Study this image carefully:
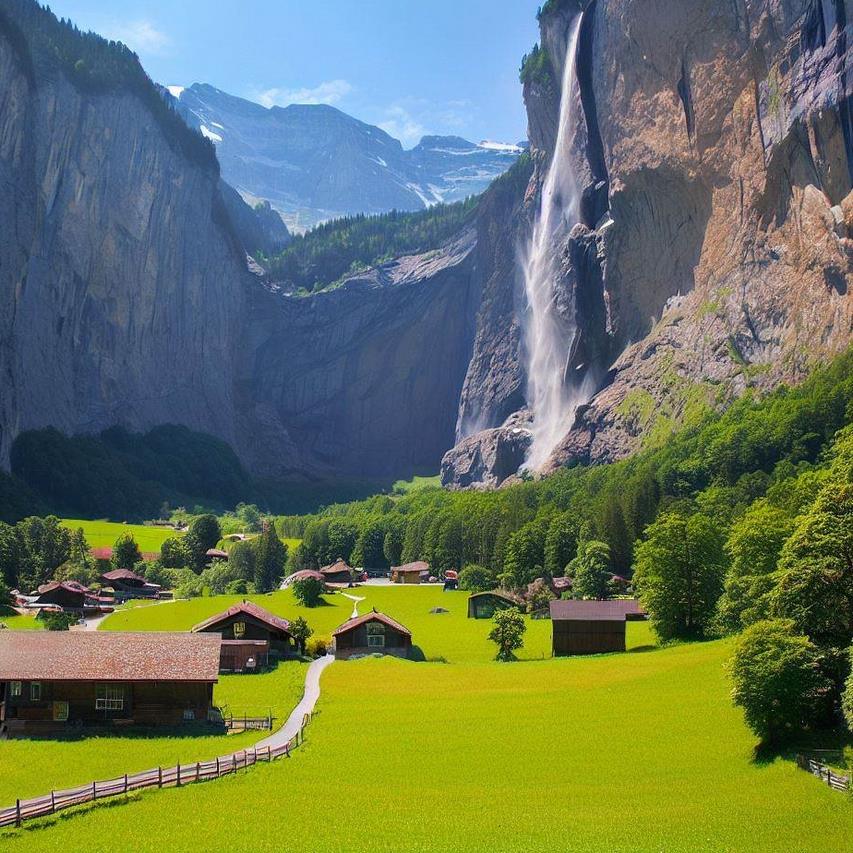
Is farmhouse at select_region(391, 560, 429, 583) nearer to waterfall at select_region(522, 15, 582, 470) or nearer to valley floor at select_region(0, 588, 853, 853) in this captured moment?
waterfall at select_region(522, 15, 582, 470)

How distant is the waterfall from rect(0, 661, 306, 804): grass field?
12412 centimetres

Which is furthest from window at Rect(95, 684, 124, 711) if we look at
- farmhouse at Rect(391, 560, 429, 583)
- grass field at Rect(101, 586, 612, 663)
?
farmhouse at Rect(391, 560, 429, 583)

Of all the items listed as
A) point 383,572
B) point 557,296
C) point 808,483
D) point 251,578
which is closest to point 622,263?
point 557,296

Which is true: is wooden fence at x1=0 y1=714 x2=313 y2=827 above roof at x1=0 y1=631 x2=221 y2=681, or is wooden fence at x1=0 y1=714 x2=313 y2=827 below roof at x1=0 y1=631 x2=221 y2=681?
below

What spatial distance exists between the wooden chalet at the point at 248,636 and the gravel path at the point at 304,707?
243cm

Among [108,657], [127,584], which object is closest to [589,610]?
[108,657]

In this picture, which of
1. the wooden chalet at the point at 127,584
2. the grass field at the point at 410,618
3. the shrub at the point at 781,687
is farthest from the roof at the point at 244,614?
the wooden chalet at the point at 127,584

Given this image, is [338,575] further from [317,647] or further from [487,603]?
[317,647]

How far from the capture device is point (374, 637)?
64.8 m

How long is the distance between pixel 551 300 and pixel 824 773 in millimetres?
149226

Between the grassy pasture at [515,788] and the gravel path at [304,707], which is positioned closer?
the grassy pasture at [515,788]

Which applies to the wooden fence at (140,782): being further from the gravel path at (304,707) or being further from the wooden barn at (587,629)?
the wooden barn at (587,629)

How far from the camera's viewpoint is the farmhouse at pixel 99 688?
42188mm

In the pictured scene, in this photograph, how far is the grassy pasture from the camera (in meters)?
27.9
